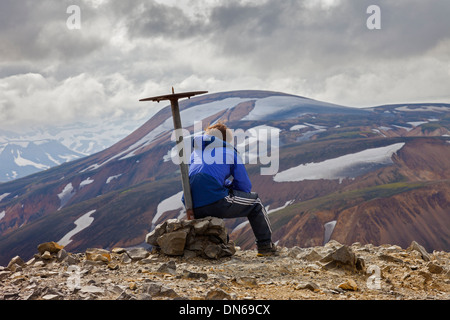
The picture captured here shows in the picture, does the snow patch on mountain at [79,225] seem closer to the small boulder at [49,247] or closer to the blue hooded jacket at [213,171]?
the small boulder at [49,247]

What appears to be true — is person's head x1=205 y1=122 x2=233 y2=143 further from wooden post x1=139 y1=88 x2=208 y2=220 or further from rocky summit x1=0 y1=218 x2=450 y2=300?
rocky summit x1=0 y1=218 x2=450 y2=300

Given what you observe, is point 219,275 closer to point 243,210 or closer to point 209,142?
point 243,210

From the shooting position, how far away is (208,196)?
611cm

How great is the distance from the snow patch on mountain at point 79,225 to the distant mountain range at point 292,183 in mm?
219

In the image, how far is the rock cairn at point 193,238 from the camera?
6.12 meters

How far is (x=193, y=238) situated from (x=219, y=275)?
60.0 inches

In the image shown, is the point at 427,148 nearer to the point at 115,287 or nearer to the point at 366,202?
the point at 366,202

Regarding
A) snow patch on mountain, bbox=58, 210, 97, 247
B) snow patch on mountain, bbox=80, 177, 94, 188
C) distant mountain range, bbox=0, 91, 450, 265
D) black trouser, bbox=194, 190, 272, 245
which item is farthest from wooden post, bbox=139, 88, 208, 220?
snow patch on mountain, bbox=80, 177, 94, 188

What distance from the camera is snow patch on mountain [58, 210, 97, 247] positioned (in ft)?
155


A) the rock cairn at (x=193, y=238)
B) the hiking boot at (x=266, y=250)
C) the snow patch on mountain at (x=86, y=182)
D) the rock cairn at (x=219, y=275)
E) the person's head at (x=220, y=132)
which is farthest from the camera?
the snow patch on mountain at (x=86, y=182)

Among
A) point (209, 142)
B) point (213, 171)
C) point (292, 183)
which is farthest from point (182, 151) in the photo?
point (292, 183)

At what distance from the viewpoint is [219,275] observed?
485 centimetres

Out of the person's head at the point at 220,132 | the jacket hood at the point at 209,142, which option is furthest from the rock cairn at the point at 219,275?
the person's head at the point at 220,132

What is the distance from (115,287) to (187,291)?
30.3 inches
